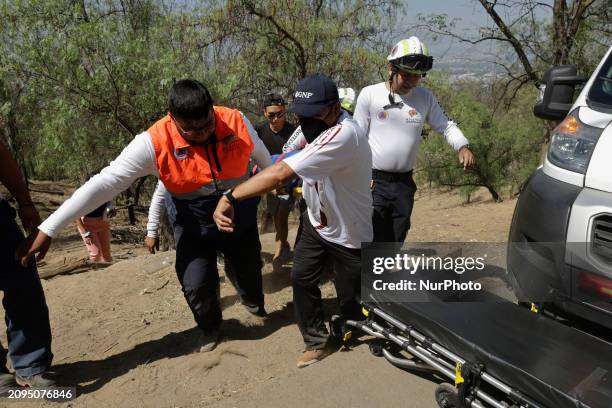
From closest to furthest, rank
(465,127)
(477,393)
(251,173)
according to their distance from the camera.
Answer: (477,393) → (251,173) → (465,127)

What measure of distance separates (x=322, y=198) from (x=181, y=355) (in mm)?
1751

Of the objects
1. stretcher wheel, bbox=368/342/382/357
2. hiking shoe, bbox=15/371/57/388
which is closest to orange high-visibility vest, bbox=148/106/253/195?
stretcher wheel, bbox=368/342/382/357

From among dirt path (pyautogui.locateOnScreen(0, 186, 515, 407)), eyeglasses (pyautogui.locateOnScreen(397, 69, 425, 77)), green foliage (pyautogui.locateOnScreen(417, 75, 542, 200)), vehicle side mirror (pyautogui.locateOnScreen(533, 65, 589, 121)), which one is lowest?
green foliage (pyautogui.locateOnScreen(417, 75, 542, 200))

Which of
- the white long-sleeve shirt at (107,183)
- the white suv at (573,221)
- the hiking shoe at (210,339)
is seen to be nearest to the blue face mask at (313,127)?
the white long-sleeve shirt at (107,183)

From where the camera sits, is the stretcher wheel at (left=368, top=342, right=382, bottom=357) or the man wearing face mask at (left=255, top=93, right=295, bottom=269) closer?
the stretcher wheel at (left=368, top=342, right=382, bottom=357)

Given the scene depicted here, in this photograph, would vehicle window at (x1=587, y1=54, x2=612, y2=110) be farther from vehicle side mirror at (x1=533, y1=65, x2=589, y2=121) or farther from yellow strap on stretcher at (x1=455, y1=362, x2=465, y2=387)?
yellow strap on stretcher at (x1=455, y1=362, x2=465, y2=387)

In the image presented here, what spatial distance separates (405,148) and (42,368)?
3.08m

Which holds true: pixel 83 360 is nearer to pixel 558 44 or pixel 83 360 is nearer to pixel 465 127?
pixel 558 44

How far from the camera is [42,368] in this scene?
11.8ft

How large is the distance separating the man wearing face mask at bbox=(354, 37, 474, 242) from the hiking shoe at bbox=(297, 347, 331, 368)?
1.05 m

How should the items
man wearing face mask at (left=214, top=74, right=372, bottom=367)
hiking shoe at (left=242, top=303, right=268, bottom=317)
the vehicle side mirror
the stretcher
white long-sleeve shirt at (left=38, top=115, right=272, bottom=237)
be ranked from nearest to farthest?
the stretcher
man wearing face mask at (left=214, top=74, right=372, bottom=367)
white long-sleeve shirt at (left=38, top=115, right=272, bottom=237)
the vehicle side mirror
hiking shoe at (left=242, top=303, right=268, bottom=317)

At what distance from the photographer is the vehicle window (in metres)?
3.03

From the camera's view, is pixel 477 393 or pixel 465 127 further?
pixel 465 127

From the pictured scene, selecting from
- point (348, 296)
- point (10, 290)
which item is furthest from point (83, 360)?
point (348, 296)
